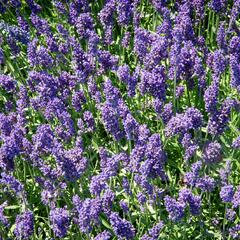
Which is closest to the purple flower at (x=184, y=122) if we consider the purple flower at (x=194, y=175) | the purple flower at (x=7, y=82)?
the purple flower at (x=194, y=175)

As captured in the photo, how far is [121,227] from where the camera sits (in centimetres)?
357

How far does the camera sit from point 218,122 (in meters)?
4.19

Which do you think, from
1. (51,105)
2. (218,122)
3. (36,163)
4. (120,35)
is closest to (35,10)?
(120,35)

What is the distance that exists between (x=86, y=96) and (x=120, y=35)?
3.99ft

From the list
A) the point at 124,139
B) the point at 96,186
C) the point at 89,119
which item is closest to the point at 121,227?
the point at 96,186

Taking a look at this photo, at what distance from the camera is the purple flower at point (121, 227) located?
352cm

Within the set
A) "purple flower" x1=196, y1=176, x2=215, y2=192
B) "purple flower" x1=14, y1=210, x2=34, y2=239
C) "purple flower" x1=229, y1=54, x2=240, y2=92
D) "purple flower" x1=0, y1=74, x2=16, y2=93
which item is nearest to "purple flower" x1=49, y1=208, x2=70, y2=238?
"purple flower" x1=14, y1=210, x2=34, y2=239

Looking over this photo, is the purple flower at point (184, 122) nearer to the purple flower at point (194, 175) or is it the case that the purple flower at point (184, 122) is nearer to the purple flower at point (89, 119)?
the purple flower at point (194, 175)

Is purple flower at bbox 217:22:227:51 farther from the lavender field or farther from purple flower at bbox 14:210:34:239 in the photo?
purple flower at bbox 14:210:34:239

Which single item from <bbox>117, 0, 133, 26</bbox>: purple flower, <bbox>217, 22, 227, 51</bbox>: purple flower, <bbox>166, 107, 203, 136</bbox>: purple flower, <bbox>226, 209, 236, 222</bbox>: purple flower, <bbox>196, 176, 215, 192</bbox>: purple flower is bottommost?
<bbox>226, 209, 236, 222</bbox>: purple flower

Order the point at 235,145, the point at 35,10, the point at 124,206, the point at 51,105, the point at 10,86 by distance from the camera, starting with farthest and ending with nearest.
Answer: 1. the point at 35,10
2. the point at 10,86
3. the point at 51,105
4. the point at 235,145
5. the point at 124,206

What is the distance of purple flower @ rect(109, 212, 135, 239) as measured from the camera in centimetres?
352

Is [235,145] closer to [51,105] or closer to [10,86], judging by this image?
[51,105]

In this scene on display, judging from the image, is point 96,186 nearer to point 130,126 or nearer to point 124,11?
point 130,126
